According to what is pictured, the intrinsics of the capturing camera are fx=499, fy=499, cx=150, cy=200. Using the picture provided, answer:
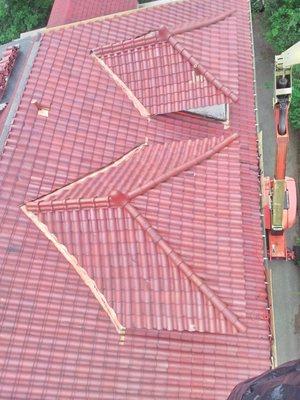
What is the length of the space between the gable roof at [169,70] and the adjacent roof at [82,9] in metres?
7.96

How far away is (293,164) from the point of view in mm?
26625

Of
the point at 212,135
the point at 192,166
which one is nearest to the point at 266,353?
the point at 192,166

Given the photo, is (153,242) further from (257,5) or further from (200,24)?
(257,5)

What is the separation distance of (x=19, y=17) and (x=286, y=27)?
14408mm

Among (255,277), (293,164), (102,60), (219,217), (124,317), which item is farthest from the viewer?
(293,164)

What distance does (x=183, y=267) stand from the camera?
38.0 feet

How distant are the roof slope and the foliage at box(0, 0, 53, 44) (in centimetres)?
1762

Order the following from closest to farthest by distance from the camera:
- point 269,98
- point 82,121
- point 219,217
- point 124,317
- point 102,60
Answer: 1. point 124,317
2. point 219,217
3. point 82,121
4. point 102,60
5. point 269,98

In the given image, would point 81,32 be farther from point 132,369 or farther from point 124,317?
point 132,369

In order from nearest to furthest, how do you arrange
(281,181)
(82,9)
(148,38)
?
(148,38)
(281,181)
(82,9)

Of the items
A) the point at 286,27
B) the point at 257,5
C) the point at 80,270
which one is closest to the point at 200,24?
the point at 80,270

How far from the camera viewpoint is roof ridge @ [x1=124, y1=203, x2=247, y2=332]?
11477 millimetres

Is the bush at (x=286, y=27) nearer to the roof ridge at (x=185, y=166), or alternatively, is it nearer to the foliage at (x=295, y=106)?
the foliage at (x=295, y=106)

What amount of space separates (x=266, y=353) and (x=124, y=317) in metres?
4.00
